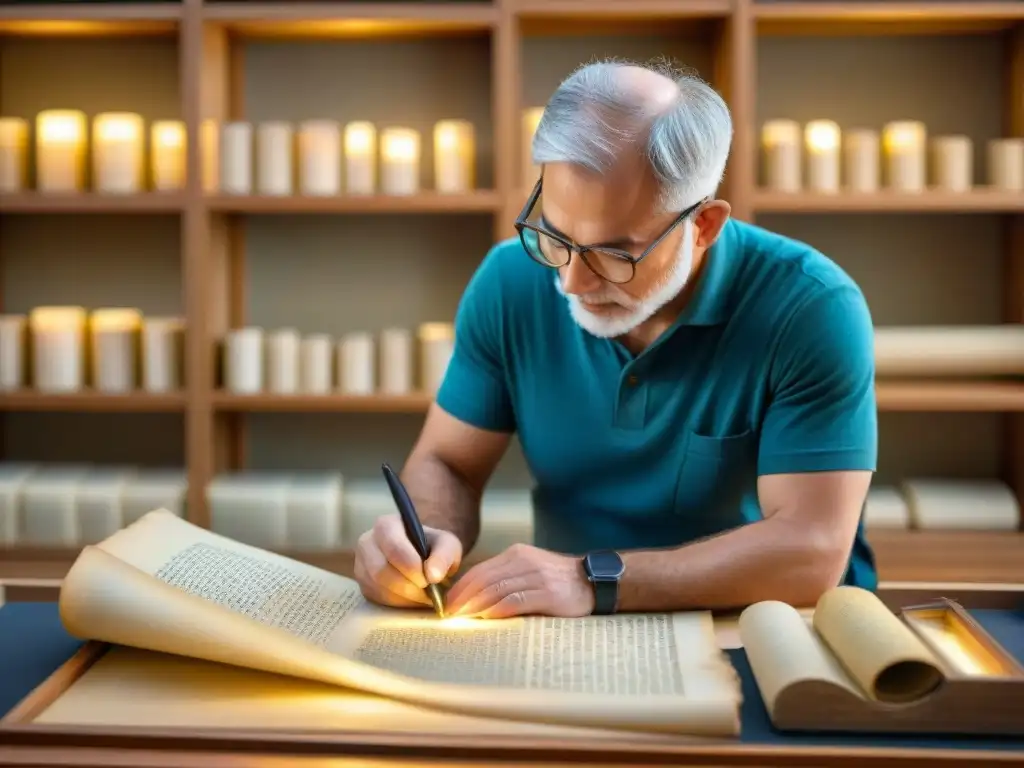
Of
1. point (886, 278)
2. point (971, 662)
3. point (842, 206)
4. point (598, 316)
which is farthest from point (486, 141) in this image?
point (971, 662)

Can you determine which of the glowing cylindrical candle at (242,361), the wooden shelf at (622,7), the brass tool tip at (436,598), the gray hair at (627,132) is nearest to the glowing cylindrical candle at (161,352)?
the glowing cylindrical candle at (242,361)

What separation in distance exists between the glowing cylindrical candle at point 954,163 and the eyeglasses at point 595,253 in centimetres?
157

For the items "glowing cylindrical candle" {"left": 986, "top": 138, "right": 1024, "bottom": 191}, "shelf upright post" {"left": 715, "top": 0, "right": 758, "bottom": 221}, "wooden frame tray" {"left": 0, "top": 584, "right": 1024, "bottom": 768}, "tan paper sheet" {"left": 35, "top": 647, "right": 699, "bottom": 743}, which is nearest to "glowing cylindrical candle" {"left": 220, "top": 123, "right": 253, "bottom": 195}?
"shelf upright post" {"left": 715, "top": 0, "right": 758, "bottom": 221}

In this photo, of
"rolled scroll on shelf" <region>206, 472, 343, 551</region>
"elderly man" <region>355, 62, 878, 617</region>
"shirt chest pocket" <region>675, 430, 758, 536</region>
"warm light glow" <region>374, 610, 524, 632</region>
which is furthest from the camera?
"rolled scroll on shelf" <region>206, 472, 343, 551</region>

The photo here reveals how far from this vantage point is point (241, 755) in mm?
789

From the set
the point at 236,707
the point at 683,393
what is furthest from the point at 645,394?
the point at 236,707

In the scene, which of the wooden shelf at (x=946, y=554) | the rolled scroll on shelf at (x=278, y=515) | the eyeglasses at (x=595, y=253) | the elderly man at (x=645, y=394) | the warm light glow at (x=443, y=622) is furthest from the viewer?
the rolled scroll on shelf at (x=278, y=515)

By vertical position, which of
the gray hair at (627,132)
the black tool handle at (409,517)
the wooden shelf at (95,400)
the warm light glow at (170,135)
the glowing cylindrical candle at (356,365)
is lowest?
the black tool handle at (409,517)

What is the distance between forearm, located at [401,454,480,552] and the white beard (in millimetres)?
292

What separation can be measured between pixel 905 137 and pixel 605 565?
1895 millimetres

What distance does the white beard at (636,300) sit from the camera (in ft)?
4.49

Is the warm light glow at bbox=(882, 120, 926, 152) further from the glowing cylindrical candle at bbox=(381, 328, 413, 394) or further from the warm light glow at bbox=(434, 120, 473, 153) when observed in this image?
the glowing cylindrical candle at bbox=(381, 328, 413, 394)

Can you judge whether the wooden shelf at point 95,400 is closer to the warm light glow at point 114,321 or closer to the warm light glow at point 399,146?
the warm light glow at point 114,321

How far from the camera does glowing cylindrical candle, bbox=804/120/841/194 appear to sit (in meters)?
2.68
